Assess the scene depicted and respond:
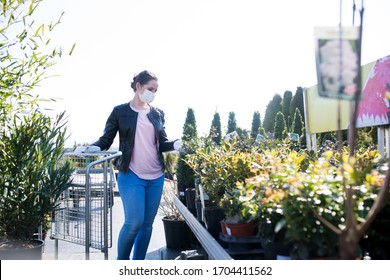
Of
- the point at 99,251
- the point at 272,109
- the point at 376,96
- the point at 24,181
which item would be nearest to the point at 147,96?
the point at 24,181

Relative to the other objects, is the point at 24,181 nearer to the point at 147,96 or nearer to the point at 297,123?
the point at 147,96

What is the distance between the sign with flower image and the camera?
0.83m

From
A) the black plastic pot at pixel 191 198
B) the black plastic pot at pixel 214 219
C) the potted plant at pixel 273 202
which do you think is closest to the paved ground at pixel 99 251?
the black plastic pot at pixel 191 198

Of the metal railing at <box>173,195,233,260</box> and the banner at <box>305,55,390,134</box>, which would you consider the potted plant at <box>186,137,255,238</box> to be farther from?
the banner at <box>305,55,390,134</box>

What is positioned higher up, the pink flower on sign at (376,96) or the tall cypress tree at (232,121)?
the tall cypress tree at (232,121)

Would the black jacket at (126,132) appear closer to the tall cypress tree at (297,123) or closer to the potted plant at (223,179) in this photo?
the potted plant at (223,179)

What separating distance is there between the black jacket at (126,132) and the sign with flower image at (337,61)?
1655mm

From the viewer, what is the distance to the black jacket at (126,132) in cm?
234

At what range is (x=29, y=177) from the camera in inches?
81.4

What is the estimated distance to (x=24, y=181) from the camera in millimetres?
2025

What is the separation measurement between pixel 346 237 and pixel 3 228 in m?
1.90
